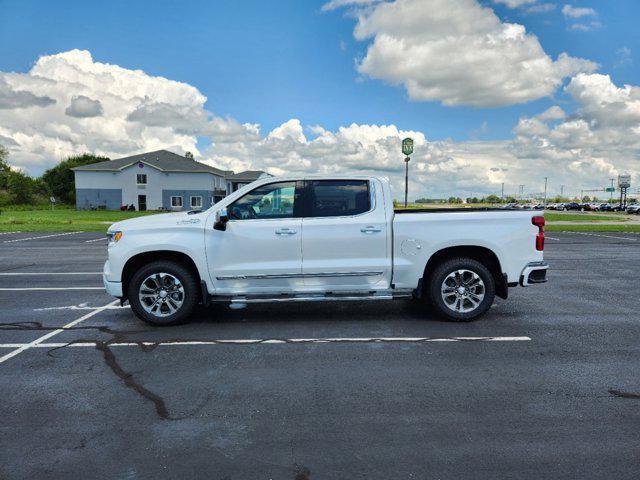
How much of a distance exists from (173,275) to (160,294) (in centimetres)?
33

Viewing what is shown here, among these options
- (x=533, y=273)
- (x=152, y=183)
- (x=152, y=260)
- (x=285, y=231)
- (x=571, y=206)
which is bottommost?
(x=533, y=273)

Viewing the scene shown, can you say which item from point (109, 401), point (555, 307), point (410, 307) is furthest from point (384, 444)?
point (555, 307)

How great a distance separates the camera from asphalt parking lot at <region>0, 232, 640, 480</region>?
3.14 metres

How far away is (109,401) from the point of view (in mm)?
4090

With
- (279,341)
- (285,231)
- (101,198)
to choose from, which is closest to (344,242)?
(285,231)

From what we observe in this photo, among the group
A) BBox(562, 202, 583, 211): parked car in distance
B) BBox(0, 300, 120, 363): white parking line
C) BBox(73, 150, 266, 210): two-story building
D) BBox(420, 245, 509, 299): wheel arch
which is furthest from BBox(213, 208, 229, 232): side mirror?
BBox(562, 202, 583, 211): parked car in distance

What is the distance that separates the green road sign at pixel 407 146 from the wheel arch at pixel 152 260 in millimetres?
27876

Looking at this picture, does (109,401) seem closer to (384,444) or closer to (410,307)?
(384,444)

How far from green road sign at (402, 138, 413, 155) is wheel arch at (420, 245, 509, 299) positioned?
26.8m

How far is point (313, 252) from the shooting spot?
6363 millimetres

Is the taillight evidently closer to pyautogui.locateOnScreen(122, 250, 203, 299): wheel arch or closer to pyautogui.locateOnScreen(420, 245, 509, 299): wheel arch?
pyautogui.locateOnScreen(420, 245, 509, 299): wheel arch

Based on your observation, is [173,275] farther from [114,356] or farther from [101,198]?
[101,198]

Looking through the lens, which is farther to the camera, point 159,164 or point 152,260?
point 159,164

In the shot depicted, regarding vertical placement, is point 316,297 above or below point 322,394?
above
